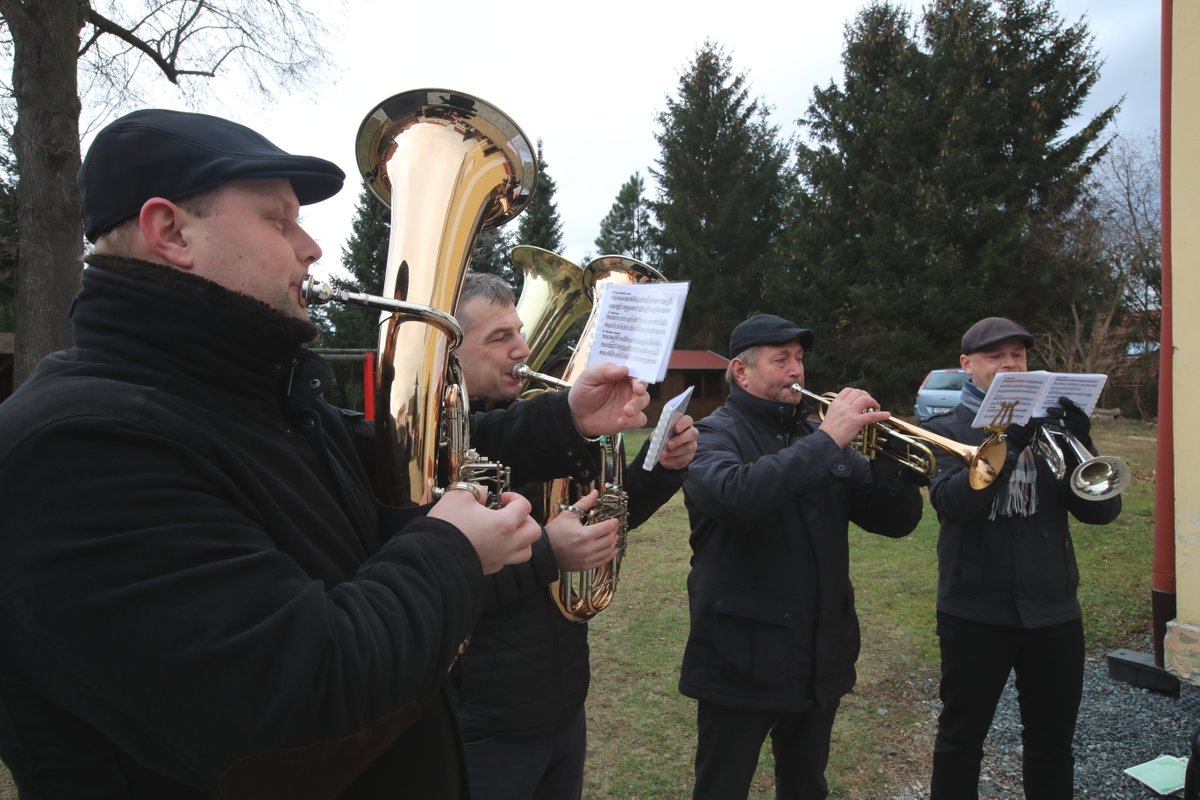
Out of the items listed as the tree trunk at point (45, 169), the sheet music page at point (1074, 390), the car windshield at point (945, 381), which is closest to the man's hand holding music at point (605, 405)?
the sheet music page at point (1074, 390)

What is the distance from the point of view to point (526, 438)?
2.06 m

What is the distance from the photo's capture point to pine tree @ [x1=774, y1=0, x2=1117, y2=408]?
22.8 meters

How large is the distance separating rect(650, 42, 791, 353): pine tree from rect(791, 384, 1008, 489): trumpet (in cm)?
3094

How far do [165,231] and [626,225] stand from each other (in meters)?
49.0

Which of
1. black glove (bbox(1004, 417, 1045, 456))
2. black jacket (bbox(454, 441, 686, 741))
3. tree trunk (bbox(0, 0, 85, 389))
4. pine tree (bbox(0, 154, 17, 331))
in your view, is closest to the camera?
black jacket (bbox(454, 441, 686, 741))

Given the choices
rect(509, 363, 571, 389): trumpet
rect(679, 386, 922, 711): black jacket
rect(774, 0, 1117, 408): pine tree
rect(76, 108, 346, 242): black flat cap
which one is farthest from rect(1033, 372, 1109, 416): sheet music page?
rect(774, 0, 1117, 408): pine tree

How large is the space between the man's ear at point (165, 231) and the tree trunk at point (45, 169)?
4867 mm

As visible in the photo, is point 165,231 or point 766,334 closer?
point 165,231

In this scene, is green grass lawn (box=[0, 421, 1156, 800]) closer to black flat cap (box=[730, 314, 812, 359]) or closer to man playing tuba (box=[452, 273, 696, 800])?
man playing tuba (box=[452, 273, 696, 800])

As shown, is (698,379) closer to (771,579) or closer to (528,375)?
(771,579)

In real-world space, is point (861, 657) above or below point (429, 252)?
below

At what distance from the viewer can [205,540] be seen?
3.15 ft

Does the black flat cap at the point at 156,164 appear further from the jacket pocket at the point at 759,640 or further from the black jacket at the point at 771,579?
the jacket pocket at the point at 759,640

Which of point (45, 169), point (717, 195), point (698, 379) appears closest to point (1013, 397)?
point (45, 169)
